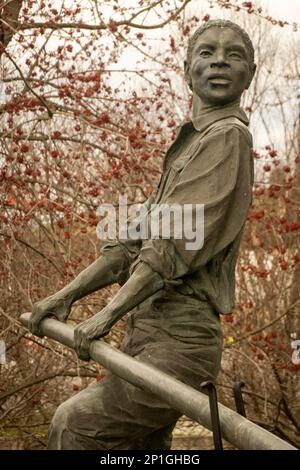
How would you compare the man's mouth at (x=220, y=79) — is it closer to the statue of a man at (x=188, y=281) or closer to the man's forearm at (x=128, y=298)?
the statue of a man at (x=188, y=281)

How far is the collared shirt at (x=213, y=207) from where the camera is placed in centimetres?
390

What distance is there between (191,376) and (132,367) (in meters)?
0.33

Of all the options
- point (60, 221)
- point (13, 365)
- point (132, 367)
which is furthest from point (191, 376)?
point (13, 365)

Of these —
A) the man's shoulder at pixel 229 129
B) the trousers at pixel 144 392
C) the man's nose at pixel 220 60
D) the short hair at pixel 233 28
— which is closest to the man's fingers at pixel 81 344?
the trousers at pixel 144 392

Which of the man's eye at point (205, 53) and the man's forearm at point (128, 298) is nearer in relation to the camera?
the man's forearm at point (128, 298)

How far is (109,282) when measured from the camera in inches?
171

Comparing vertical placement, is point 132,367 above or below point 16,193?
below

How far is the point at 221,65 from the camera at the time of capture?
13.5 feet

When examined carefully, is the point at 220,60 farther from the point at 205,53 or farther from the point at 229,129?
the point at 229,129

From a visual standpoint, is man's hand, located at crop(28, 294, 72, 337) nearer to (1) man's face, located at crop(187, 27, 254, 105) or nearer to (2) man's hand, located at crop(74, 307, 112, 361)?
(2) man's hand, located at crop(74, 307, 112, 361)

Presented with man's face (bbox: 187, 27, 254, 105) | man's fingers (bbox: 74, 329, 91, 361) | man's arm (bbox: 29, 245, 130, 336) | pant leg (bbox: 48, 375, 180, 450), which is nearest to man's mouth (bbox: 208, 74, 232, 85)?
man's face (bbox: 187, 27, 254, 105)
